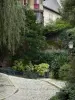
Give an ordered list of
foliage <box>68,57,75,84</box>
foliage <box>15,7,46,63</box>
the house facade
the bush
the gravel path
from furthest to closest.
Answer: the house facade
foliage <box>15,7,46,63</box>
the gravel path
the bush
foliage <box>68,57,75,84</box>

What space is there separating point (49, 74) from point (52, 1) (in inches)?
975

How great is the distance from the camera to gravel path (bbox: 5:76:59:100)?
67.2 feet

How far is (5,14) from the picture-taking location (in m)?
21.4

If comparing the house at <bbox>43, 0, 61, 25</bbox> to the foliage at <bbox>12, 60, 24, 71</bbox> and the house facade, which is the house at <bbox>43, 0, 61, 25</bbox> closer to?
the house facade

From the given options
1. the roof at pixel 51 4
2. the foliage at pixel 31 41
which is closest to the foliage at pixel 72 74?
the foliage at pixel 31 41

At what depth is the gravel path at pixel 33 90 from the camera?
→ 20.5 m

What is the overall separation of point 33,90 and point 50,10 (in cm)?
3255

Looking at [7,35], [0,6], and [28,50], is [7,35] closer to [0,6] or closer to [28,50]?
[0,6]

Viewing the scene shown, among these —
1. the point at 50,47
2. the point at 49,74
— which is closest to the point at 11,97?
the point at 49,74

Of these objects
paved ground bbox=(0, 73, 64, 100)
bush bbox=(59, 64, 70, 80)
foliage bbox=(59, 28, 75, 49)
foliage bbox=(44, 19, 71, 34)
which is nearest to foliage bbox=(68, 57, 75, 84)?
bush bbox=(59, 64, 70, 80)

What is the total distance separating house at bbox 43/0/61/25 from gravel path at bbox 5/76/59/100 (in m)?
25.9

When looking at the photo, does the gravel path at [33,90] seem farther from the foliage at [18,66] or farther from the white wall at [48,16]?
the white wall at [48,16]

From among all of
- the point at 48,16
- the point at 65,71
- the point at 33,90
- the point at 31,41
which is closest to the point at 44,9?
the point at 48,16

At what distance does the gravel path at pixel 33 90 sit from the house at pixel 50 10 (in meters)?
25.9
